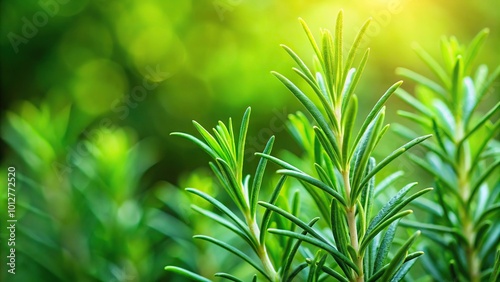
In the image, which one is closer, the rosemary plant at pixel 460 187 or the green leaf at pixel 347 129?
the green leaf at pixel 347 129

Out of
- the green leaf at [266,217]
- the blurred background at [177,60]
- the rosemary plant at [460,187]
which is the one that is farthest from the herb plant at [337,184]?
the blurred background at [177,60]

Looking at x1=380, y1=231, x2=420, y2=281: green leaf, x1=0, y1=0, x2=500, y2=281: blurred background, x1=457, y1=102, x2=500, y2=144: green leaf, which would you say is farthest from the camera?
x1=0, y1=0, x2=500, y2=281: blurred background

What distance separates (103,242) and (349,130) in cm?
52

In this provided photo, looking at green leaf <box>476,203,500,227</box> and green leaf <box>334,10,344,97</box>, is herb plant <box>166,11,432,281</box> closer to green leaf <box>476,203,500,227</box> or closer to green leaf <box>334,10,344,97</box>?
green leaf <box>334,10,344,97</box>

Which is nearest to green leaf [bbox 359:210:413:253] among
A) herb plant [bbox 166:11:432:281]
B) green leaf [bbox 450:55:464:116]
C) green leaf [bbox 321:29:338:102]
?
herb plant [bbox 166:11:432:281]

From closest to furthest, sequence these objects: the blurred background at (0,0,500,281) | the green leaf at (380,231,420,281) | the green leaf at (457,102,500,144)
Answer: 1. the green leaf at (380,231,420,281)
2. the green leaf at (457,102,500,144)
3. the blurred background at (0,0,500,281)

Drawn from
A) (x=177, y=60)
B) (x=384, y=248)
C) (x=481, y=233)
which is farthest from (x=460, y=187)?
(x=177, y=60)

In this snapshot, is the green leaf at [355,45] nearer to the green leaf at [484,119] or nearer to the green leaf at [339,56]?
the green leaf at [339,56]

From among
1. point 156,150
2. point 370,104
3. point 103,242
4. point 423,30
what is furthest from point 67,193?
point 423,30

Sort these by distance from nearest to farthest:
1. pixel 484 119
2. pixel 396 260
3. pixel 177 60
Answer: pixel 396 260
pixel 484 119
pixel 177 60

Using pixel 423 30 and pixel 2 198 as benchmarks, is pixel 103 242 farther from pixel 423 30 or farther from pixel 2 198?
pixel 423 30

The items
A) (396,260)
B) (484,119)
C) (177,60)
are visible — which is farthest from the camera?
(177,60)

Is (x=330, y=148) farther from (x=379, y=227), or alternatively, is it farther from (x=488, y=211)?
(x=488, y=211)

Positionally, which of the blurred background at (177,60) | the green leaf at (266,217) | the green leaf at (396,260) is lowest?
the green leaf at (396,260)
